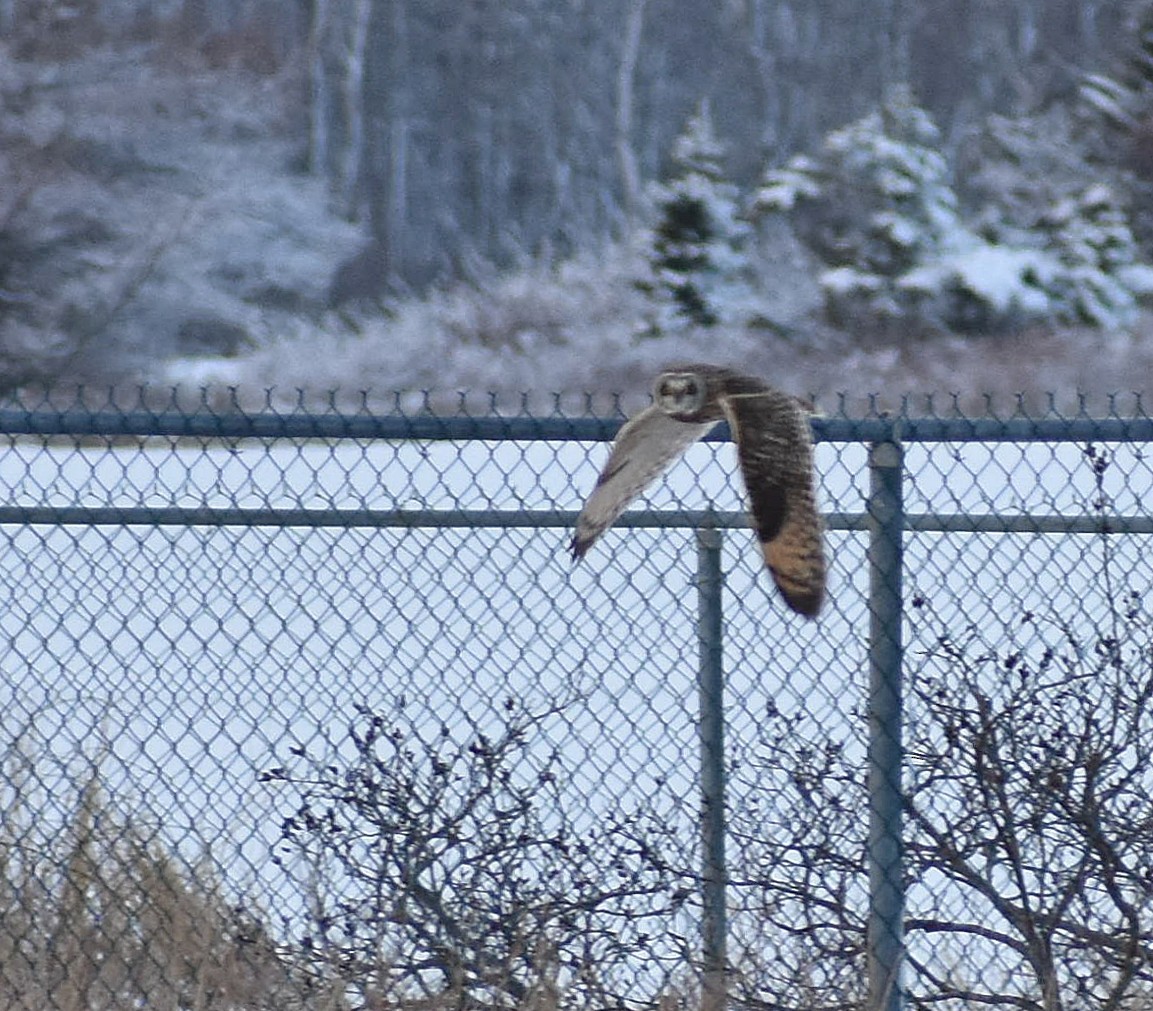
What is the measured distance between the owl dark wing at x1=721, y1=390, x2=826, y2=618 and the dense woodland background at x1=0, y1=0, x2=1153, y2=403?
17.7 meters

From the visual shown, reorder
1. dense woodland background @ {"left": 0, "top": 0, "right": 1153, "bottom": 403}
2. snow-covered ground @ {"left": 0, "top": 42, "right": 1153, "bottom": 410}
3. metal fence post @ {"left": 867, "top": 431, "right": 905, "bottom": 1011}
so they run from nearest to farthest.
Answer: metal fence post @ {"left": 867, "top": 431, "right": 905, "bottom": 1011}, snow-covered ground @ {"left": 0, "top": 42, "right": 1153, "bottom": 410}, dense woodland background @ {"left": 0, "top": 0, "right": 1153, "bottom": 403}

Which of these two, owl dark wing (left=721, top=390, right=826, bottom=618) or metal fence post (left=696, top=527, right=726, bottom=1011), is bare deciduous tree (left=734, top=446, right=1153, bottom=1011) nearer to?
metal fence post (left=696, top=527, right=726, bottom=1011)

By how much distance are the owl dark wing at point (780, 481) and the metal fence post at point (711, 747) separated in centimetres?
43

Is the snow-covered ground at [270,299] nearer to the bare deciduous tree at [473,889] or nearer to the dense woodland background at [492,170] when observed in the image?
the dense woodland background at [492,170]

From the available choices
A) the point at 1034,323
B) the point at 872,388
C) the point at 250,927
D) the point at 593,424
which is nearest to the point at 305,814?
the point at 250,927

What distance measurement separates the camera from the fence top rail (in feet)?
11.4

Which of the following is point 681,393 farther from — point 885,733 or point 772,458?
point 885,733

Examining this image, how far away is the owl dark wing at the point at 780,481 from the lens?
340cm

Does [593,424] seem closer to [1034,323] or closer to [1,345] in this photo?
[1034,323]

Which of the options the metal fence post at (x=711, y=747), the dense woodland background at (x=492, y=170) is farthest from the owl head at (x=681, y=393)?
the dense woodland background at (x=492, y=170)

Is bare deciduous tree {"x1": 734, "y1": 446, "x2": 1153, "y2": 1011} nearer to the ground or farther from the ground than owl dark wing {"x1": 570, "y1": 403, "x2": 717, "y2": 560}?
nearer to the ground

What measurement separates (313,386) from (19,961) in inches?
706

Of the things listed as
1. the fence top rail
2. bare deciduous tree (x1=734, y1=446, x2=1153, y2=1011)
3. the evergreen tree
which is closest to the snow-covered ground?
the evergreen tree

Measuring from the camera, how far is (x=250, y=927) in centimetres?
390
